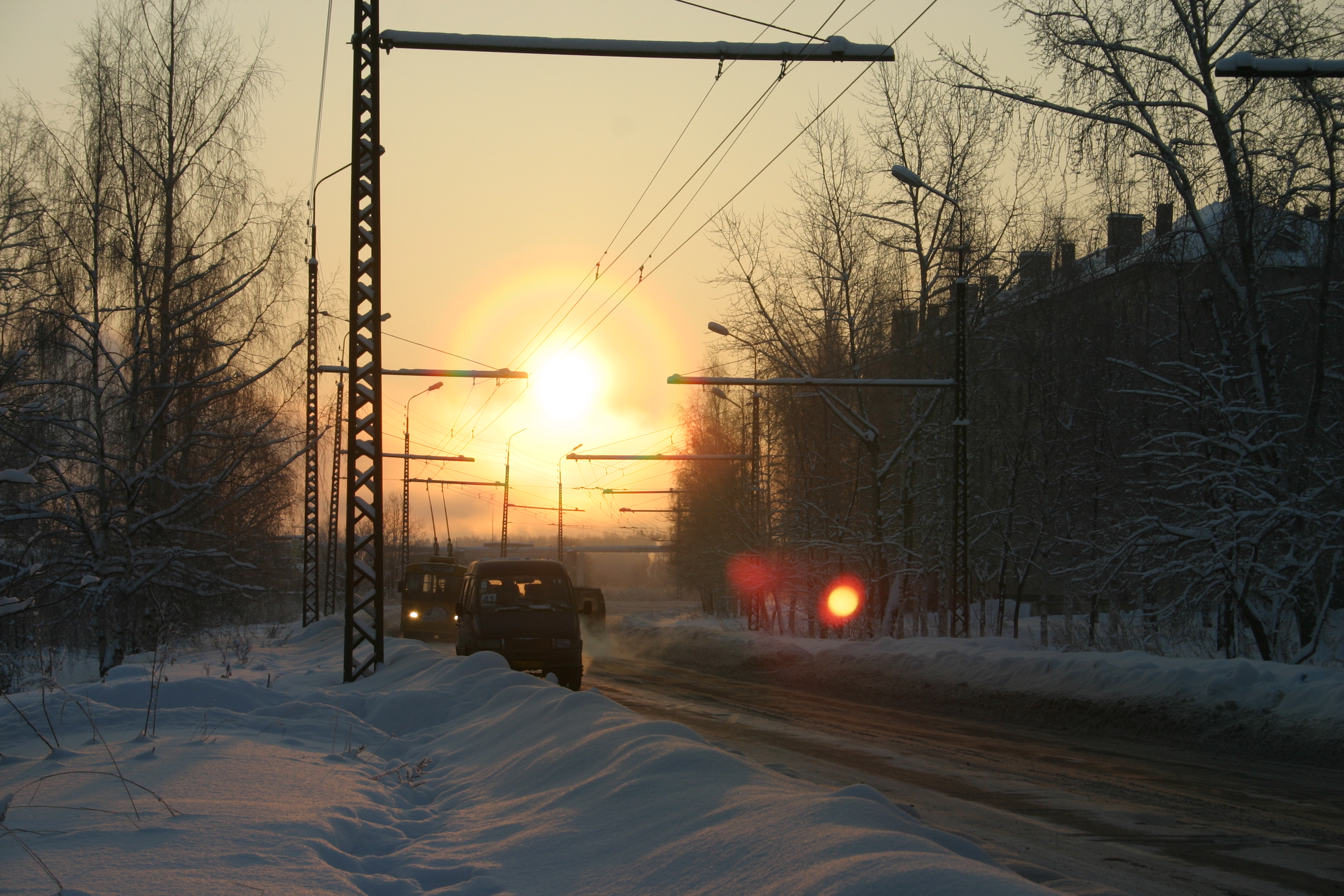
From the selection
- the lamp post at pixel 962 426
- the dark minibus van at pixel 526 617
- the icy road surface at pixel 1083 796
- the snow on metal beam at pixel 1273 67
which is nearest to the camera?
the icy road surface at pixel 1083 796

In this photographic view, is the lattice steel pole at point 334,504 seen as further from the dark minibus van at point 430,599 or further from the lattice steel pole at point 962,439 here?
the lattice steel pole at point 962,439

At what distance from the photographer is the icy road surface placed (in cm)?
605

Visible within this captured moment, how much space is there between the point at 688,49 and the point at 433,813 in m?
8.82

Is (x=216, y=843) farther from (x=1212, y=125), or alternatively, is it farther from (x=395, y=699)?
(x=1212, y=125)

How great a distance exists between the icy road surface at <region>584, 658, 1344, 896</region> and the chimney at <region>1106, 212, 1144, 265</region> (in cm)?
1143

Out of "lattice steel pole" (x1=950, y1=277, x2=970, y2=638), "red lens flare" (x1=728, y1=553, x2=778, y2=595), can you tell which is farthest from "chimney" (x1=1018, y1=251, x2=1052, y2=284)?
"red lens flare" (x1=728, y1=553, x2=778, y2=595)

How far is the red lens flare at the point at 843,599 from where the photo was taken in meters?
32.9

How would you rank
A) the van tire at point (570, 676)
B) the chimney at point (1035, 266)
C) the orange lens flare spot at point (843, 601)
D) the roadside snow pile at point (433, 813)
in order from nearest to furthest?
the roadside snow pile at point (433, 813)
the van tire at point (570, 676)
the chimney at point (1035, 266)
the orange lens flare spot at point (843, 601)

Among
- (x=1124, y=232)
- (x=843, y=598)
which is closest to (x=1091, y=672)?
(x=1124, y=232)

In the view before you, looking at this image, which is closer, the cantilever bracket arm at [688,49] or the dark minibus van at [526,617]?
the cantilever bracket arm at [688,49]

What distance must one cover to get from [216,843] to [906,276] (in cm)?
2723

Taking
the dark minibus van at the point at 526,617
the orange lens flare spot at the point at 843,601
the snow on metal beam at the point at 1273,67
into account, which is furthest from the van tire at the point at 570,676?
the orange lens flare spot at the point at 843,601

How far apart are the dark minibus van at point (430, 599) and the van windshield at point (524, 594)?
16.0 metres

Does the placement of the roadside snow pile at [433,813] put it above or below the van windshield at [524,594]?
below
